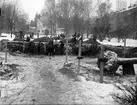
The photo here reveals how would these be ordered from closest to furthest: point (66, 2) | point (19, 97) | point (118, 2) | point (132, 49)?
1. point (19, 97)
2. point (132, 49)
3. point (66, 2)
4. point (118, 2)

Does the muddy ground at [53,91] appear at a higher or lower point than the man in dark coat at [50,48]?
lower

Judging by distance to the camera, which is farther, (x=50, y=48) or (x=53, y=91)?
(x=50, y=48)

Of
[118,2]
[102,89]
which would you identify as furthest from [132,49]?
[118,2]

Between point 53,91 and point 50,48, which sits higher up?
point 50,48

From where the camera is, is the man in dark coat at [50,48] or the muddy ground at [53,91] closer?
the muddy ground at [53,91]

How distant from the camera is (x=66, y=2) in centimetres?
4891

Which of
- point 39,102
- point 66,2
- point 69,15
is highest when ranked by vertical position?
point 66,2

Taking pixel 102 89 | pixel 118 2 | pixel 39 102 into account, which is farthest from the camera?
pixel 118 2

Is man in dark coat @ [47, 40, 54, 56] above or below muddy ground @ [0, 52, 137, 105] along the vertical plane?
above

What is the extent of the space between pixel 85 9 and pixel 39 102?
4634cm

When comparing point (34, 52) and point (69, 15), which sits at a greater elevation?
point (69, 15)

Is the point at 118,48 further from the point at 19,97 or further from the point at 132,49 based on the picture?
the point at 19,97

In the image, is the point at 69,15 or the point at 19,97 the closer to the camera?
the point at 19,97

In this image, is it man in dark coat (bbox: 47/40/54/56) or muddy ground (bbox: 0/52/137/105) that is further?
man in dark coat (bbox: 47/40/54/56)
